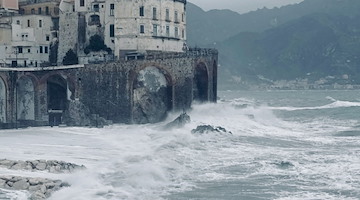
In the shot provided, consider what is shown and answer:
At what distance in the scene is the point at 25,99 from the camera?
68125 mm

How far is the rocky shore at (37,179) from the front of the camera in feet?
114

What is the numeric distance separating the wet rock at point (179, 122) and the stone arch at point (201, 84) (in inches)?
548

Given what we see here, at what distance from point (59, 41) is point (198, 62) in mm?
16958

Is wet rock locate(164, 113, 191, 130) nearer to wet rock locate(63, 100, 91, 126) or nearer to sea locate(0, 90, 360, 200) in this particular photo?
sea locate(0, 90, 360, 200)

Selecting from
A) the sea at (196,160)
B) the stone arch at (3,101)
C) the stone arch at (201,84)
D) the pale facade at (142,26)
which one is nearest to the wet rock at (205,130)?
the sea at (196,160)

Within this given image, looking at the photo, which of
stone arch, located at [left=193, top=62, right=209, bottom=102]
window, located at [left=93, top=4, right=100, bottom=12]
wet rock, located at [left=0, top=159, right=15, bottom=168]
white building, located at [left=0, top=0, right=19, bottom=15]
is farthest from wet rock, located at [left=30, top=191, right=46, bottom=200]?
stone arch, located at [left=193, top=62, right=209, bottom=102]

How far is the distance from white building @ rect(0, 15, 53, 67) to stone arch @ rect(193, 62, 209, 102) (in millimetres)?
19302

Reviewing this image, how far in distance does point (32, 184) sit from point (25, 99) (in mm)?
34001

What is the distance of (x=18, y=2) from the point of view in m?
79.5

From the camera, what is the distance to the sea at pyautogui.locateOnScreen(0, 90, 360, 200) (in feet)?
117

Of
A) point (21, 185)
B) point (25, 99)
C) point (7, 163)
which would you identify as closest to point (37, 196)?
point (21, 185)

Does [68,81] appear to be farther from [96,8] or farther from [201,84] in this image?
[201,84]

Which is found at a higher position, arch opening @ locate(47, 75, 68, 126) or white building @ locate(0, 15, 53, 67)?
white building @ locate(0, 15, 53, 67)

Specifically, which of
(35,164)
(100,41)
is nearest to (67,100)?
(100,41)
